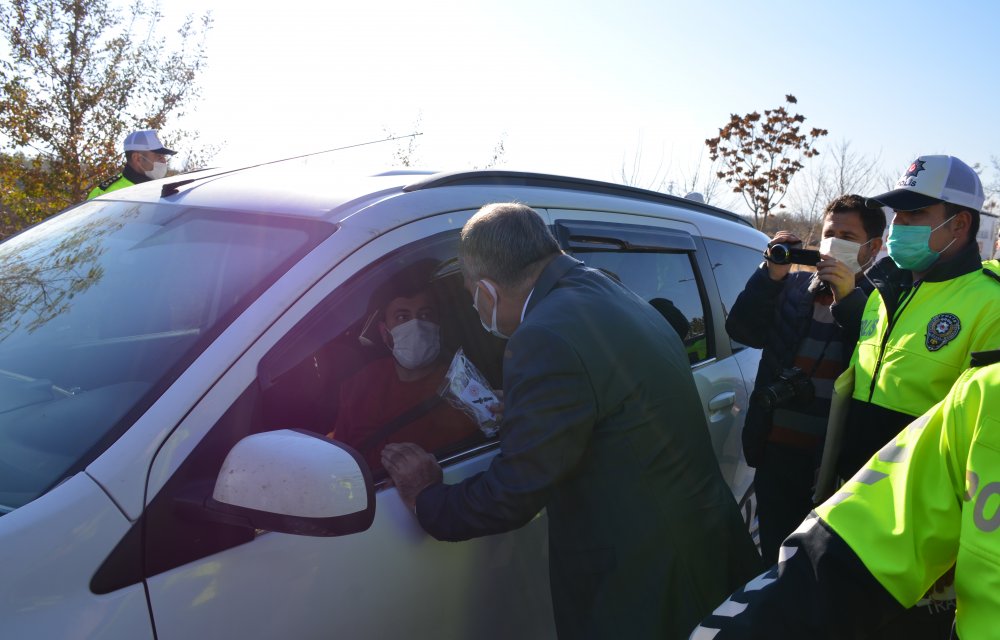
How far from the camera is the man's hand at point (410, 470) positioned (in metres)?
1.91

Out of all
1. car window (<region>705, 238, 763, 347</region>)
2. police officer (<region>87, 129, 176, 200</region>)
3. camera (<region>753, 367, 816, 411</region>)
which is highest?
police officer (<region>87, 129, 176, 200</region>)

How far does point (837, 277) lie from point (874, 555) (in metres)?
1.95

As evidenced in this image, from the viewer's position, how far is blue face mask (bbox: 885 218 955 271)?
2.51 m

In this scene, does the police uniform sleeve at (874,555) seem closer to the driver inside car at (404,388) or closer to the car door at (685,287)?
the driver inside car at (404,388)

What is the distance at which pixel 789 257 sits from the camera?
10.3 ft

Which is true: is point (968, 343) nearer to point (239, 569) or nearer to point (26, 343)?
point (239, 569)

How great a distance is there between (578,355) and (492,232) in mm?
413

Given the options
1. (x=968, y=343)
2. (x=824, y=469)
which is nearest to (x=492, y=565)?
(x=824, y=469)

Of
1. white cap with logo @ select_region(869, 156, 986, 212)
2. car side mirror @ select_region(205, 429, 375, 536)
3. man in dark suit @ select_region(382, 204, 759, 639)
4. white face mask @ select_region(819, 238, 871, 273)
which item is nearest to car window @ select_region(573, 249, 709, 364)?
white face mask @ select_region(819, 238, 871, 273)

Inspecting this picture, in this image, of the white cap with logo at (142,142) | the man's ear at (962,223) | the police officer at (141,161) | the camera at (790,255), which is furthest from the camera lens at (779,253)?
the white cap with logo at (142,142)

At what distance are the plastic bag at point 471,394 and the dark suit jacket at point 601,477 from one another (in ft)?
1.25

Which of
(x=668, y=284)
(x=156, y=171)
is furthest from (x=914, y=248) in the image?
(x=156, y=171)

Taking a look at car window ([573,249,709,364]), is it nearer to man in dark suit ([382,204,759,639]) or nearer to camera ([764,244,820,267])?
camera ([764,244,820,267])

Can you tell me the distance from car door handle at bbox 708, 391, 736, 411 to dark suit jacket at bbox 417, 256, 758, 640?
109 centimetres
